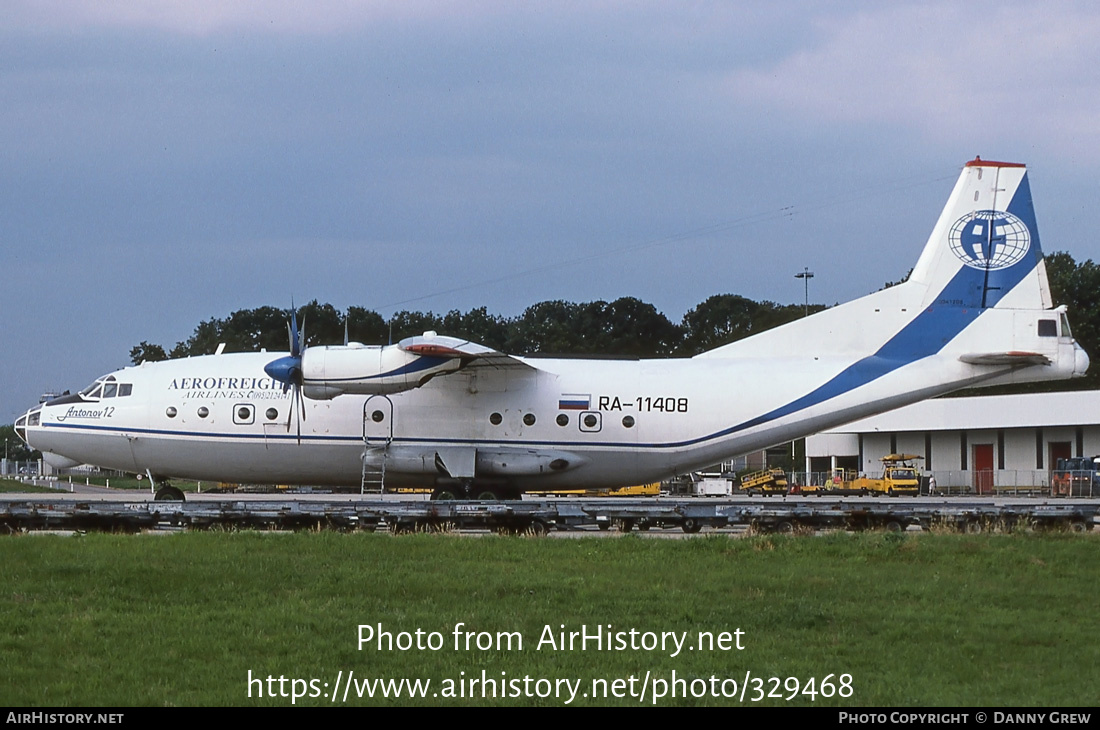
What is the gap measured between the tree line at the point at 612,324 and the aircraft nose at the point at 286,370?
1439 inches

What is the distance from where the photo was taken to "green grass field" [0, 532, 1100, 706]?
10.1 m

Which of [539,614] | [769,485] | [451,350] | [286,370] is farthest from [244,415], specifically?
[769,485]

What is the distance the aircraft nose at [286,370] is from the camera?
81.7ft

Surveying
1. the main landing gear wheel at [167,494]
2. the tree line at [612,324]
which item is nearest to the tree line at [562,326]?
the tree line at [612,324]

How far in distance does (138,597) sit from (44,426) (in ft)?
52.5

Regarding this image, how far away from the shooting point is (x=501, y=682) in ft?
33.3

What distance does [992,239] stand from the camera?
26.3 metres

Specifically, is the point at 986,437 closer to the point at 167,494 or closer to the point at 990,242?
the point at 990,242

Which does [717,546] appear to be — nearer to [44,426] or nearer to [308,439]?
[308,439]

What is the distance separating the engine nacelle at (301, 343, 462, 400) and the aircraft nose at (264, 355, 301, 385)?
243 mm

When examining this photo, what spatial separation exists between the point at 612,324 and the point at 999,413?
1069 inches

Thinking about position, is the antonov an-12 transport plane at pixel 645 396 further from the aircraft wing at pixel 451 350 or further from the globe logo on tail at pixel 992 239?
the aircraft wing at pixel 451 350
